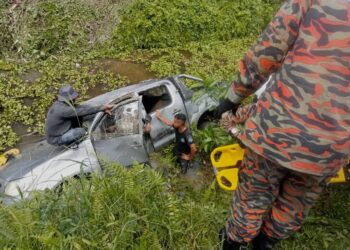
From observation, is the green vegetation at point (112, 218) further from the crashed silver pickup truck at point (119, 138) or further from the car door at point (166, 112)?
the car door at point (166, 112)

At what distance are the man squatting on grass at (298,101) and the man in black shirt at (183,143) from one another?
3288mm

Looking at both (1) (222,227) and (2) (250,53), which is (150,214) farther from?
(2) (250,53)

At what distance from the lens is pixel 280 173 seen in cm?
292

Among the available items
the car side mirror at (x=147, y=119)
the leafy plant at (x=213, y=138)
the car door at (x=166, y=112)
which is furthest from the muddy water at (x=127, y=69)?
the leafy plant at (x=213, y=138)

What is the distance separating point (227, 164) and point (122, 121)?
185cm

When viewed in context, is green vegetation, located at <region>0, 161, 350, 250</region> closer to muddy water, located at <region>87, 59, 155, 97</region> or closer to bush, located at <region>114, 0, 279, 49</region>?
muddy water, located at <region>87, 59, 155, 97</region>

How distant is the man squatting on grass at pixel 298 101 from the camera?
2.41 m

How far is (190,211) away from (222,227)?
0.42m

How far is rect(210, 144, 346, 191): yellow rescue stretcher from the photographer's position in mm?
5270

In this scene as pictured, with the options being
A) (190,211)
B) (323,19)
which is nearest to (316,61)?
(323,19)

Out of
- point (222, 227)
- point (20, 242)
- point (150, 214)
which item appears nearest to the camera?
point (20, 242)

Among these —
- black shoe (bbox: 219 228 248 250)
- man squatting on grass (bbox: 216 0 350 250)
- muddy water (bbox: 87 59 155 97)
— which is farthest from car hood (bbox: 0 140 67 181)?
muddy water (bbox: 87 59 155 97)

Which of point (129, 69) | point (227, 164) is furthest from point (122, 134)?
point (129, 69)

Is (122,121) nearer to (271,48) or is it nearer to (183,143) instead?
(183,143)
